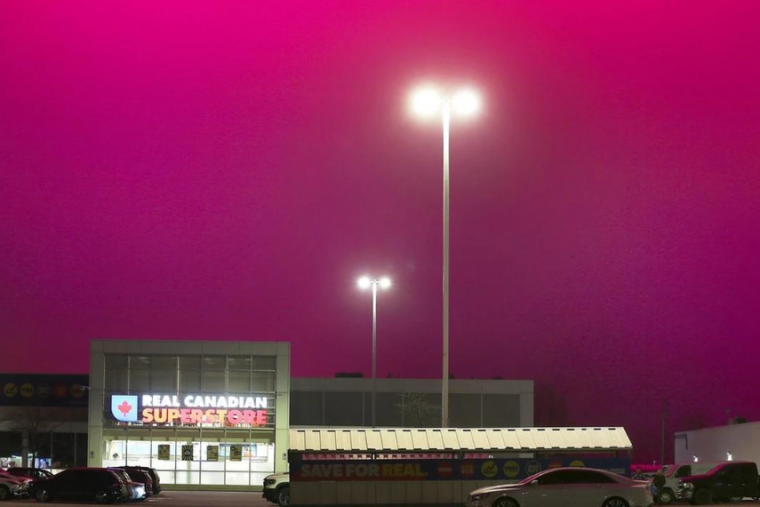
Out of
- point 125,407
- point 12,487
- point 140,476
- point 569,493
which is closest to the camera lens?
point 569,493

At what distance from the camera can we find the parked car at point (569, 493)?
25.6 meters

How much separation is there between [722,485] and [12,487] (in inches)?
1068

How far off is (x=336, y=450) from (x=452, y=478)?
324 centimetres

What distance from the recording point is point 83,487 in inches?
1535

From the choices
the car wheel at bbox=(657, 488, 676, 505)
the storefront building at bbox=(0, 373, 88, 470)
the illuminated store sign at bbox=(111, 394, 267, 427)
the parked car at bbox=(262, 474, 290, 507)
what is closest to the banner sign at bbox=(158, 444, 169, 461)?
the illuminated store sign at bbox=(111, 394, 267, 427)

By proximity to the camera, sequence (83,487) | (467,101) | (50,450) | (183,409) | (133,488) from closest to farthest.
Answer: (467,101) → (83,487) → (133,488) → (183,409) → (50,450)

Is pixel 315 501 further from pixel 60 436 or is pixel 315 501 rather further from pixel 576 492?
pixel 60 436

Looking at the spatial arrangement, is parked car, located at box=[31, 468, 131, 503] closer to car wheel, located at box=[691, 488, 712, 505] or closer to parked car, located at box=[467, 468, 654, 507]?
parked car, located at box=[467, 468, 654, 507]

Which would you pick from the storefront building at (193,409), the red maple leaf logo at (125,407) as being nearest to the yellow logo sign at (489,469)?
the storefront building at (193,409)

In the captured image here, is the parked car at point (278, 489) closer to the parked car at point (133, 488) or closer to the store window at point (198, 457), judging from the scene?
the parked car at point (133, 488)

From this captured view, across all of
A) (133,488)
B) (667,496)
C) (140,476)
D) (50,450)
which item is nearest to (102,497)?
(133,488)

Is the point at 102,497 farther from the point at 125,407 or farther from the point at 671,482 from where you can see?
the point at 671,482

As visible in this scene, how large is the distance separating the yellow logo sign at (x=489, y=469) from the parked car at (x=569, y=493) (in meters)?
3.41

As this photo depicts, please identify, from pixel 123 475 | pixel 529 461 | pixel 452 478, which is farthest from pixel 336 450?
pixel 123 475
